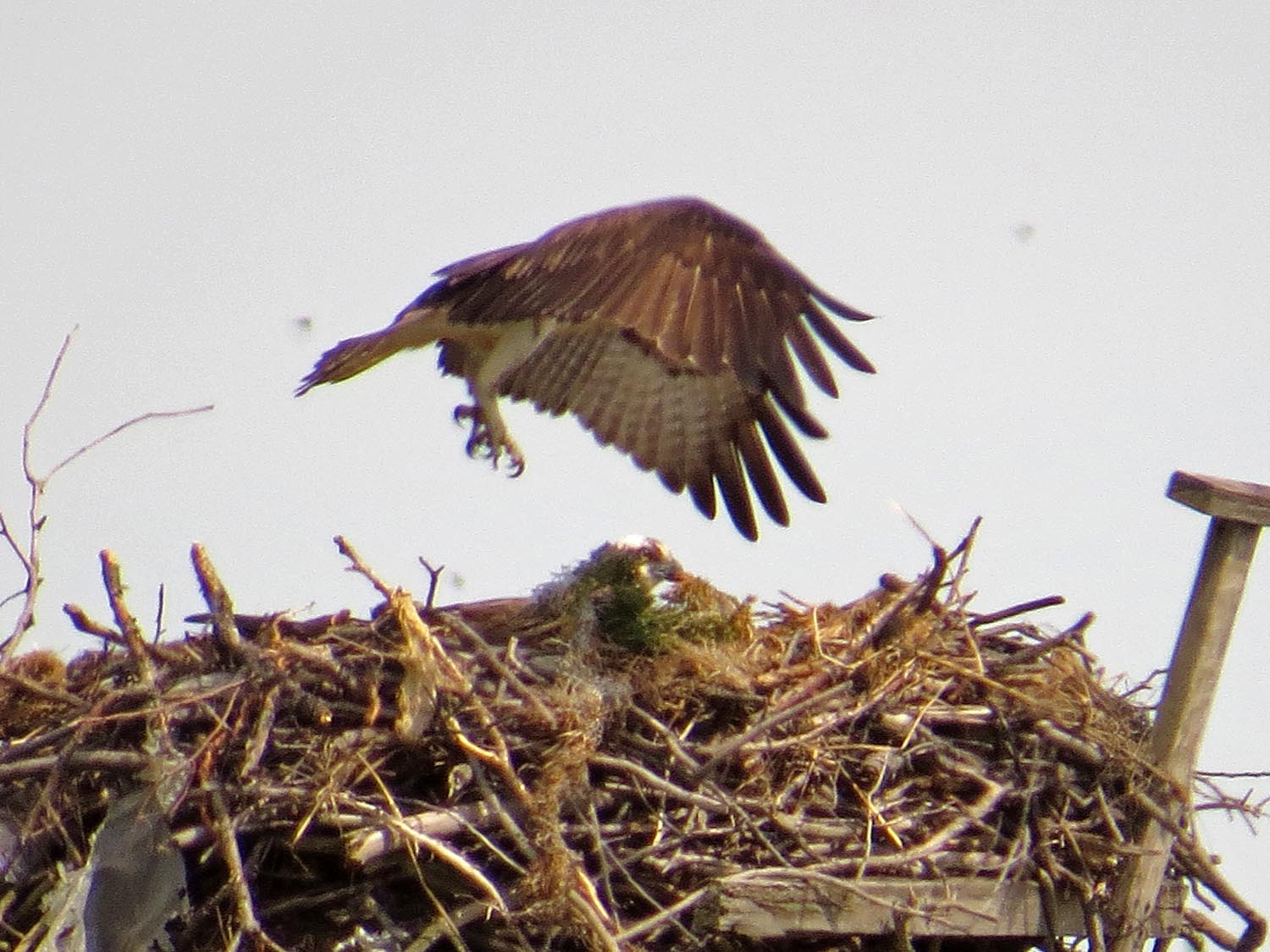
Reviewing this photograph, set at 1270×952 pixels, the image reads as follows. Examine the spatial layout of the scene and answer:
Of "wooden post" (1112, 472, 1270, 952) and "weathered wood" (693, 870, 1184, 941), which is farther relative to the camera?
"wooden post" (1112, 472, 1270, 952)

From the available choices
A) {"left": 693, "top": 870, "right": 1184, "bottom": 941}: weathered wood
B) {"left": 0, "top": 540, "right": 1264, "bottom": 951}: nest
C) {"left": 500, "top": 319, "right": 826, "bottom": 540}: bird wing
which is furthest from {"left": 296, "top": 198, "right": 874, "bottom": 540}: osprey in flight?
{"left": 693, "top": 870, "right": 1184, "bottom": 941}: weathered wood

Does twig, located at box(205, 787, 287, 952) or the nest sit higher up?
the nest

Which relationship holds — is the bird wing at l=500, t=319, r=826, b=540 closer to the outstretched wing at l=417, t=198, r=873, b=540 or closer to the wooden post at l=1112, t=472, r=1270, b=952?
the outstretched wing at l=417, t=198, r=873, b=540

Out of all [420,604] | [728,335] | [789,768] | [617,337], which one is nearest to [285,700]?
[420,604]

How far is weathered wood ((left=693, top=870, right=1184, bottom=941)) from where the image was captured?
5164 millimetres

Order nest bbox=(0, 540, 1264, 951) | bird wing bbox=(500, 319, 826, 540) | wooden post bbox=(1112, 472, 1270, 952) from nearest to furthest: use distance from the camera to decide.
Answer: nest bbox=(0, 540, 1264, 951)
wooden post bbox=(1112, 472, 1270, 952)
bird wing bbox=(500, 319, 826, 540)

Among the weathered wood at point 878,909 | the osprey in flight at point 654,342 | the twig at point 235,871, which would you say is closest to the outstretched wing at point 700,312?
the osprey in flight at point 654,342

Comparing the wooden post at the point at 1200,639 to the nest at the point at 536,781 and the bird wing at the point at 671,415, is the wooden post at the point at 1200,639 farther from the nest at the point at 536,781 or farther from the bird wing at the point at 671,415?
the bird wing at the point at 671,415

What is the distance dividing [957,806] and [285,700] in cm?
181

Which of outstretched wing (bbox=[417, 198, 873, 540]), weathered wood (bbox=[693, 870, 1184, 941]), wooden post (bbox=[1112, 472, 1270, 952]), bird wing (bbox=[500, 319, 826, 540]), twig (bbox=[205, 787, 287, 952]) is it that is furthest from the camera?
bird wing (bbox=[500, 319, 826, 540])

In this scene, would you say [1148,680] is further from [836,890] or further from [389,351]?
[389,351]

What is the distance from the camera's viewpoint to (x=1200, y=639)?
5.64 m

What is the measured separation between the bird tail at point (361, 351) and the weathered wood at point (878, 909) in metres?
2.48

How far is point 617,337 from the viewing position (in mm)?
7188
